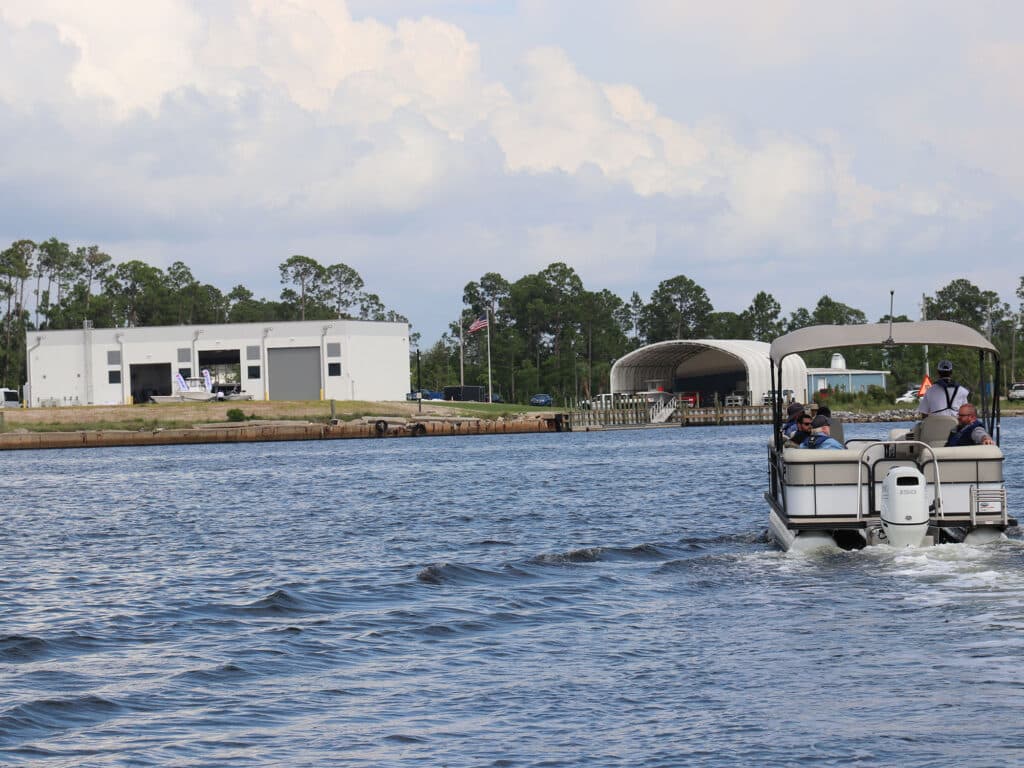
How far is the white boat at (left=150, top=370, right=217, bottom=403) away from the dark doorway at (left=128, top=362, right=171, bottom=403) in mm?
4126

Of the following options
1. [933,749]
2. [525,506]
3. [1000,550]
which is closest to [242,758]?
[933,749]

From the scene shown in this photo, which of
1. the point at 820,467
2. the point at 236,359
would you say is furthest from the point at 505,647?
the point at 236,359

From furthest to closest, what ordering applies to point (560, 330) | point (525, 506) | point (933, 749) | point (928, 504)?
1. point (560, 330)
2. point (525, 506)
3. point (928, 504)
4. point (933, 749)

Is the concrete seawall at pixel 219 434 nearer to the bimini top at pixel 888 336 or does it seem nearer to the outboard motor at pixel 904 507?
the bimini top at pixel 888 336

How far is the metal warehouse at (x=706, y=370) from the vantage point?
331ft

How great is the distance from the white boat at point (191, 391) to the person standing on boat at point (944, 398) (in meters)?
91.4

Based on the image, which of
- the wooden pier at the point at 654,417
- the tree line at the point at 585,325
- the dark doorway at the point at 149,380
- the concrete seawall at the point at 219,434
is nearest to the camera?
the concrete seawall at the point at 219,434

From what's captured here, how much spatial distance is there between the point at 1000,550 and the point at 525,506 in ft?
53.6

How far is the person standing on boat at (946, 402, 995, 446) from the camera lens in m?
17.7

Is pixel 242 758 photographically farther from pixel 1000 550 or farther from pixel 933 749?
pixel 1000 550

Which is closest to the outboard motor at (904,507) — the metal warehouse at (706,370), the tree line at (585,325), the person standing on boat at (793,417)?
the person standing on boat at (793,417)

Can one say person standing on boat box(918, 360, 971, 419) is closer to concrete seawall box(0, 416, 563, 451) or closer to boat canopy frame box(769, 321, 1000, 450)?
boat canopy frame box(769, 321, 1000, 450)

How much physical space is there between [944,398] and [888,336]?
3.93 feet

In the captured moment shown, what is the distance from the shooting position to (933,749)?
9.30 m
